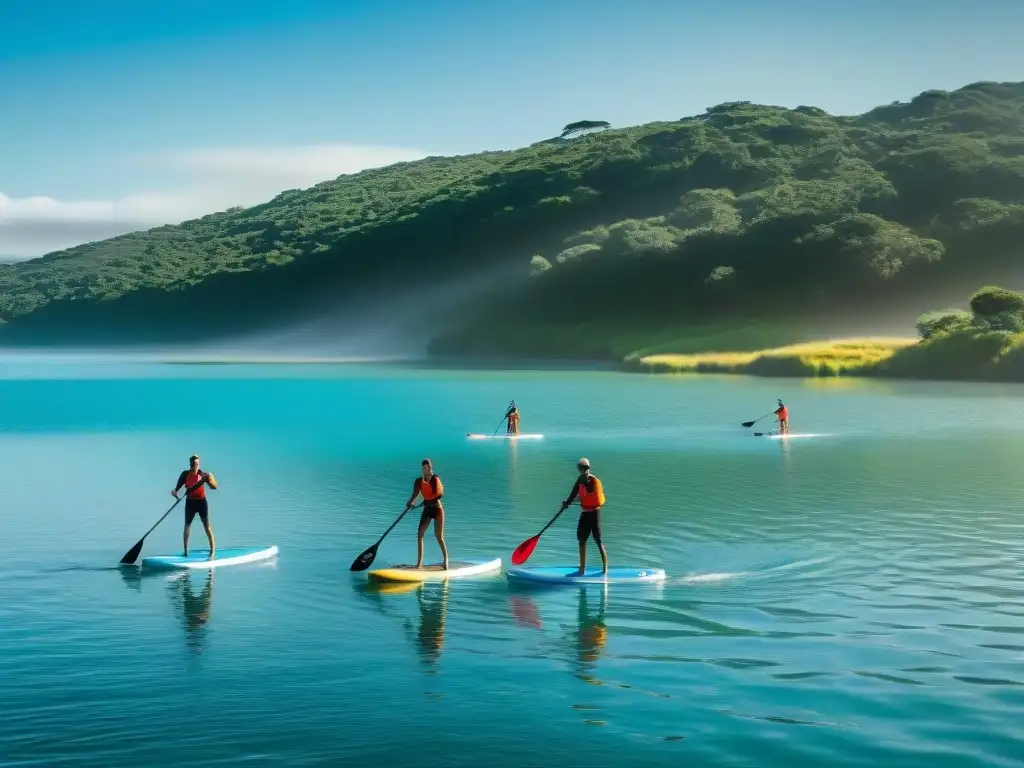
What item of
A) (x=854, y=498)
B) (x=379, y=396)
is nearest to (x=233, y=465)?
(x=854, y=498)

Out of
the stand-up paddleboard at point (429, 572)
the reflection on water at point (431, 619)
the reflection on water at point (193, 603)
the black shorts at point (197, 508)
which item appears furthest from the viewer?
the black shorts at point (197, 508)

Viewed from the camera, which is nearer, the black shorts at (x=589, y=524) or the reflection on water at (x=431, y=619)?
the reflection on water at (x=431, y=619)

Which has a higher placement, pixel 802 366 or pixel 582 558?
pixel 802 366

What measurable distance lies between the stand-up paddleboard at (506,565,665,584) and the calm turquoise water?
327 millimetres

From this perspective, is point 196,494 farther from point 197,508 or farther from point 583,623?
point 583,623

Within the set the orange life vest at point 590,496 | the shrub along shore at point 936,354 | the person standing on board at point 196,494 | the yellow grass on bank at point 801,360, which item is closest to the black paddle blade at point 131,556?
the person standing on board at point 196,494

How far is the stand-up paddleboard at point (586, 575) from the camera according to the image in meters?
26.2

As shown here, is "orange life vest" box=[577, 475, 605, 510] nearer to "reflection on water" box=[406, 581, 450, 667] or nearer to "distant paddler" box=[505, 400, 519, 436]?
"reflection on water" box=[406, 581, 450, 667]

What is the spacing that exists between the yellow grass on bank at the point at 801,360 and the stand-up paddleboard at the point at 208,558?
10120 centimetres

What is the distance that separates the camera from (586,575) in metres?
26.4

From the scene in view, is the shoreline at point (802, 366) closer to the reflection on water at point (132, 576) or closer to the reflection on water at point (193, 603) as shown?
the reflection on water at point (132, 576)

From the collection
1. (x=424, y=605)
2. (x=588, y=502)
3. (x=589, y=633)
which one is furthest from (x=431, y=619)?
(x=588, y=502)

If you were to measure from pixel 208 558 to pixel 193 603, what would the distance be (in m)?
4.07

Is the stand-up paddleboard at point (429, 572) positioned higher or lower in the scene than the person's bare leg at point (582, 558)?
lower
